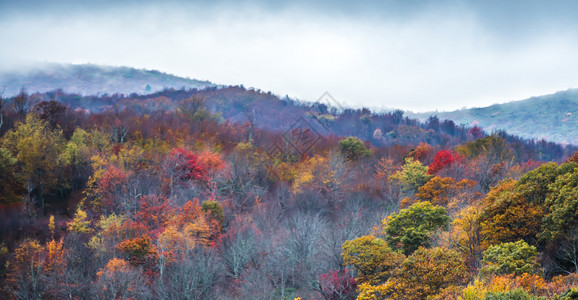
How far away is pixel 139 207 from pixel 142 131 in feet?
95.5

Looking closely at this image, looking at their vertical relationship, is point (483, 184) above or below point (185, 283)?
above

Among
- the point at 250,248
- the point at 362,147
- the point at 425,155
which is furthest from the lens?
the point at 362,147

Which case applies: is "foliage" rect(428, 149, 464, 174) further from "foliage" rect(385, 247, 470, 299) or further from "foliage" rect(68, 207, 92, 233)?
"foliage" rect(68, 207, 92, 233)

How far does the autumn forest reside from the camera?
15625 millimetres

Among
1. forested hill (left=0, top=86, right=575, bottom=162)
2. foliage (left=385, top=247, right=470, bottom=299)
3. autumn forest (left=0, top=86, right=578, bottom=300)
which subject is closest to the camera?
foliage (left=385, top=247, right=470, bottom=299)

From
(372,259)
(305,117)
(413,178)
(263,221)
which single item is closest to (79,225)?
(263,221)

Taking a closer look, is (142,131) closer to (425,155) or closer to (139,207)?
(139,207)

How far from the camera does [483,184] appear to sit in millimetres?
34062

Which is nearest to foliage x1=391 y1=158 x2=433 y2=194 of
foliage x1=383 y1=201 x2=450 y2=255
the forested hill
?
foliage x1=383 y1=201 x2=450 y2=255

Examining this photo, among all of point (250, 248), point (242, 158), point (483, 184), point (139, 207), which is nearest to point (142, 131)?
point (242, 158)

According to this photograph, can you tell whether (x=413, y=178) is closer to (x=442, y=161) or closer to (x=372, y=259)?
(x=442, y=161)

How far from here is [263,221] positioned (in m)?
33.5

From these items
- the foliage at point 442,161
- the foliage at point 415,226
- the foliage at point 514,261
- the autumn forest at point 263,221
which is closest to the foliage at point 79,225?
the autumn forest at point 263,221

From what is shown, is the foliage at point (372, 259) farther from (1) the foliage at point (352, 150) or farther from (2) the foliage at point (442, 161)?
(1) the foliage at point (352, 150)
